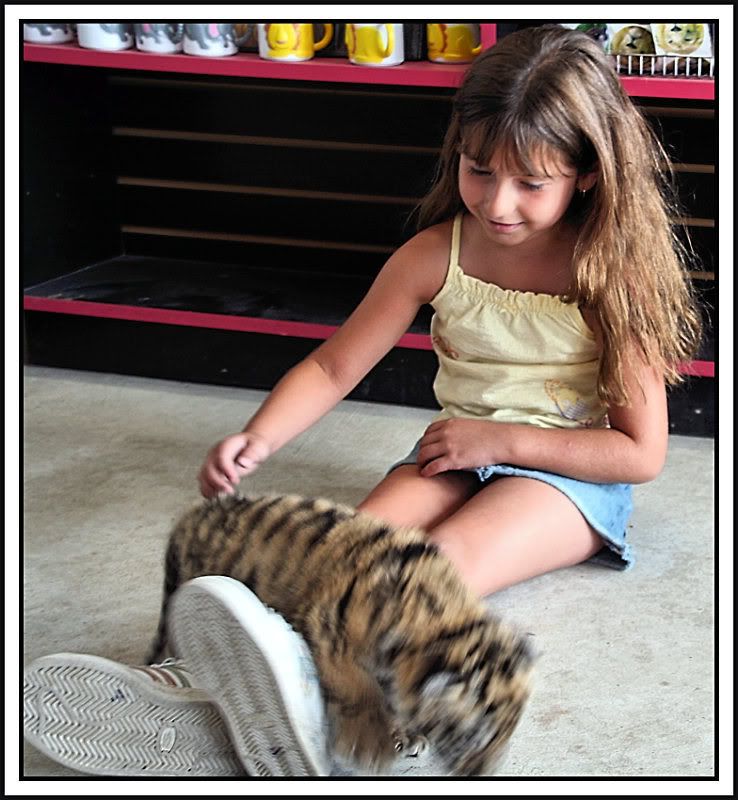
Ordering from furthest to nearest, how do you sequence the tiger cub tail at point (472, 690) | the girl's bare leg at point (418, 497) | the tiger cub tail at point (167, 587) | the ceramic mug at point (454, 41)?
the ceramic mug at point (454, 41)
the girl's bare leg at point (418, 497)
the tiger cub tail at point (167, 587)
the tiger cub tail at point (472, 690)

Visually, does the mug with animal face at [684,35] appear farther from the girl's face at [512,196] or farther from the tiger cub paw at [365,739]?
the tiger cub paw at [365,739]

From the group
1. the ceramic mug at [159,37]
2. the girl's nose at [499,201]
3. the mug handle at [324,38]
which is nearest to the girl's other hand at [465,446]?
the girl's nose at [499,201]

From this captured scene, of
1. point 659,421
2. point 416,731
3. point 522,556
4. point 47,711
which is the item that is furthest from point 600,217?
point 47,711

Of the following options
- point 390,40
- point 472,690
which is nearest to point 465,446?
point 472,690

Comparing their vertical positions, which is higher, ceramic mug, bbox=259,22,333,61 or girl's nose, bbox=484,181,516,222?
ceramic mug, bbox=259,22,333,61

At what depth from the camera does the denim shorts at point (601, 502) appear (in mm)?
1492

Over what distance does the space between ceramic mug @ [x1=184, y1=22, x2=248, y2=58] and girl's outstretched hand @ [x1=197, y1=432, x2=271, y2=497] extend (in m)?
0.93

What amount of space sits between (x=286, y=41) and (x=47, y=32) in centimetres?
47

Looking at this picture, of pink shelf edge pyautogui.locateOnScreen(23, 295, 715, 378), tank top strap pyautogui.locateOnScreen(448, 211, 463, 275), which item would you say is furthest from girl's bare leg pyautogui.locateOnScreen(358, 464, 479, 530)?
pink shelf edge pyautogui.locateOnScreen(23, 295, 715, 378)

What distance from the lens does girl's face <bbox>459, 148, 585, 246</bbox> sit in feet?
4.45

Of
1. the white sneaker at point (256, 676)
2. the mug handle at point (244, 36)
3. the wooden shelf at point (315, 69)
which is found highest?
the mug handle at point (244, 36)

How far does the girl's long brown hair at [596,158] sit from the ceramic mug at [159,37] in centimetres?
73

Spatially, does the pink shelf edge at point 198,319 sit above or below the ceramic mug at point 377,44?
below

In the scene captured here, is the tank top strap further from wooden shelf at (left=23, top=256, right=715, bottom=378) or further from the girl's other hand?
wooden shelf at (left=23, top=256, right=715, bottom=378)
